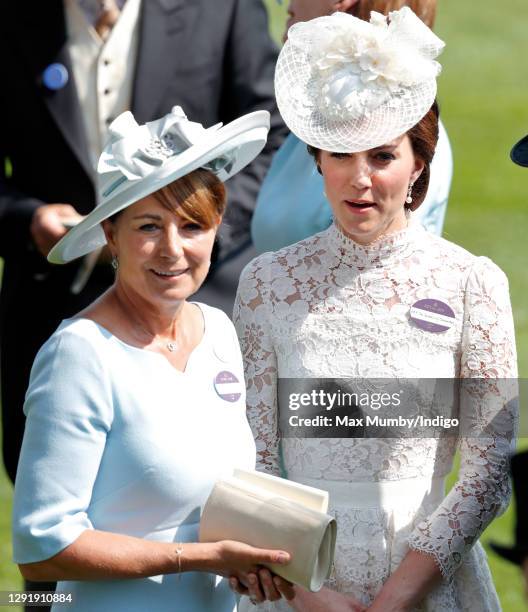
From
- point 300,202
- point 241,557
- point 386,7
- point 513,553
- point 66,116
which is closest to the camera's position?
point 513,553

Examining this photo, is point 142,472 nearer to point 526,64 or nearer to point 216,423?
point 216,423

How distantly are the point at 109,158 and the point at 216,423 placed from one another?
2.28 feet

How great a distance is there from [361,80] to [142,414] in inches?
43.1

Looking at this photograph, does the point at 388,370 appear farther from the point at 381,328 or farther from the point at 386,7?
the point at 386,7

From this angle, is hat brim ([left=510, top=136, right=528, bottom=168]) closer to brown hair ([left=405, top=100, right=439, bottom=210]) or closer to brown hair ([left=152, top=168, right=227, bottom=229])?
brown hair ([left=405, top=100, right=439, bottom=210])

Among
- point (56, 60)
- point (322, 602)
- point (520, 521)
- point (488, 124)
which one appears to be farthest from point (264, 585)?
point (488, 124)

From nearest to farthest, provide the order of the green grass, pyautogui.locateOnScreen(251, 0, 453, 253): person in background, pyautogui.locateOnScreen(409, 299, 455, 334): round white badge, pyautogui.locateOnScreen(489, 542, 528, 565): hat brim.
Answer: pyautogui.locateOnScreen(489, 542, 528, 565): hat brim < pyautogui.locateOnScreen(409, 299, 455, 334): round white badge < pyautogui.locateOnScreen(251, 0, 453, 253): person in background < the green grass

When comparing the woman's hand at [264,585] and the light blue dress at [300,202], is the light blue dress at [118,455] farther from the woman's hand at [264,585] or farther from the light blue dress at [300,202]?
the light blue dress at [300,202]

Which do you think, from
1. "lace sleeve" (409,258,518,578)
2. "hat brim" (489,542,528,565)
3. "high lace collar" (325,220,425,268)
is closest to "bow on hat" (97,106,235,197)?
"high lace collar" (325,220,425,268)

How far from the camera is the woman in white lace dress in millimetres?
3867

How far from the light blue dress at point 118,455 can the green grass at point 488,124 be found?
19.6 feet

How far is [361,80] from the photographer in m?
3.88

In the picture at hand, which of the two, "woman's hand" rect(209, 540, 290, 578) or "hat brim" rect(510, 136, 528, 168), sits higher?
"hat brim" rect(510, 136, 528, 168)

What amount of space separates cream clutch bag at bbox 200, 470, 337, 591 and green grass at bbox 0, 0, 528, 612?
596cm
